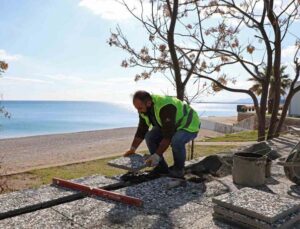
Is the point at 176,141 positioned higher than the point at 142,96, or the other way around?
the point at 142,96

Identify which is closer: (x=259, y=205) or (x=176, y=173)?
(x=259, y=205)

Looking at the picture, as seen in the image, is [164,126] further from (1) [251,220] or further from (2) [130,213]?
(1) [251,220]

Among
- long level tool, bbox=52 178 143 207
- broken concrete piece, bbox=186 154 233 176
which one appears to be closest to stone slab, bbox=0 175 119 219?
long level tool, bbox=52 178 143 207

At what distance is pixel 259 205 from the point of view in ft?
10.4

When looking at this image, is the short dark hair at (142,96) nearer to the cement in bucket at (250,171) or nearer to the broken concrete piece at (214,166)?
the cement in bucket at (250,171)

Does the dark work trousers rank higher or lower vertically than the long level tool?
higher

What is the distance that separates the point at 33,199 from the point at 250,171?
2.40 m

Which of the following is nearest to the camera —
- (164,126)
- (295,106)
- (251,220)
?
(251,220)

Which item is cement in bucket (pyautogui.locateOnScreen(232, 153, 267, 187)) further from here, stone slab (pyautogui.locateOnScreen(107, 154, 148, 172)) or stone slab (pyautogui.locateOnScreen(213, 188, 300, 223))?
stone slab (pyautogui.locateOnScreen(107, 154, 148, 172))

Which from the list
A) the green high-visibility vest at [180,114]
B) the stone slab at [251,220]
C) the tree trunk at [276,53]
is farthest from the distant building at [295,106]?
the stone slab at [251,220]

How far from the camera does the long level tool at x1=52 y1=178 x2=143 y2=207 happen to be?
3591 mm

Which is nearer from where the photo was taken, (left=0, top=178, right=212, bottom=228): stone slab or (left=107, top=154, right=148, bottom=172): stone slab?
(left=0, top=178, right=212, bottom=228): stone slab

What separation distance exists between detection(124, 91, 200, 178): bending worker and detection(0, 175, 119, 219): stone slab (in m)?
0.89

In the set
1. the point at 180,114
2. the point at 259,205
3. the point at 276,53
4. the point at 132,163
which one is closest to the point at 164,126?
the point at 180,114
